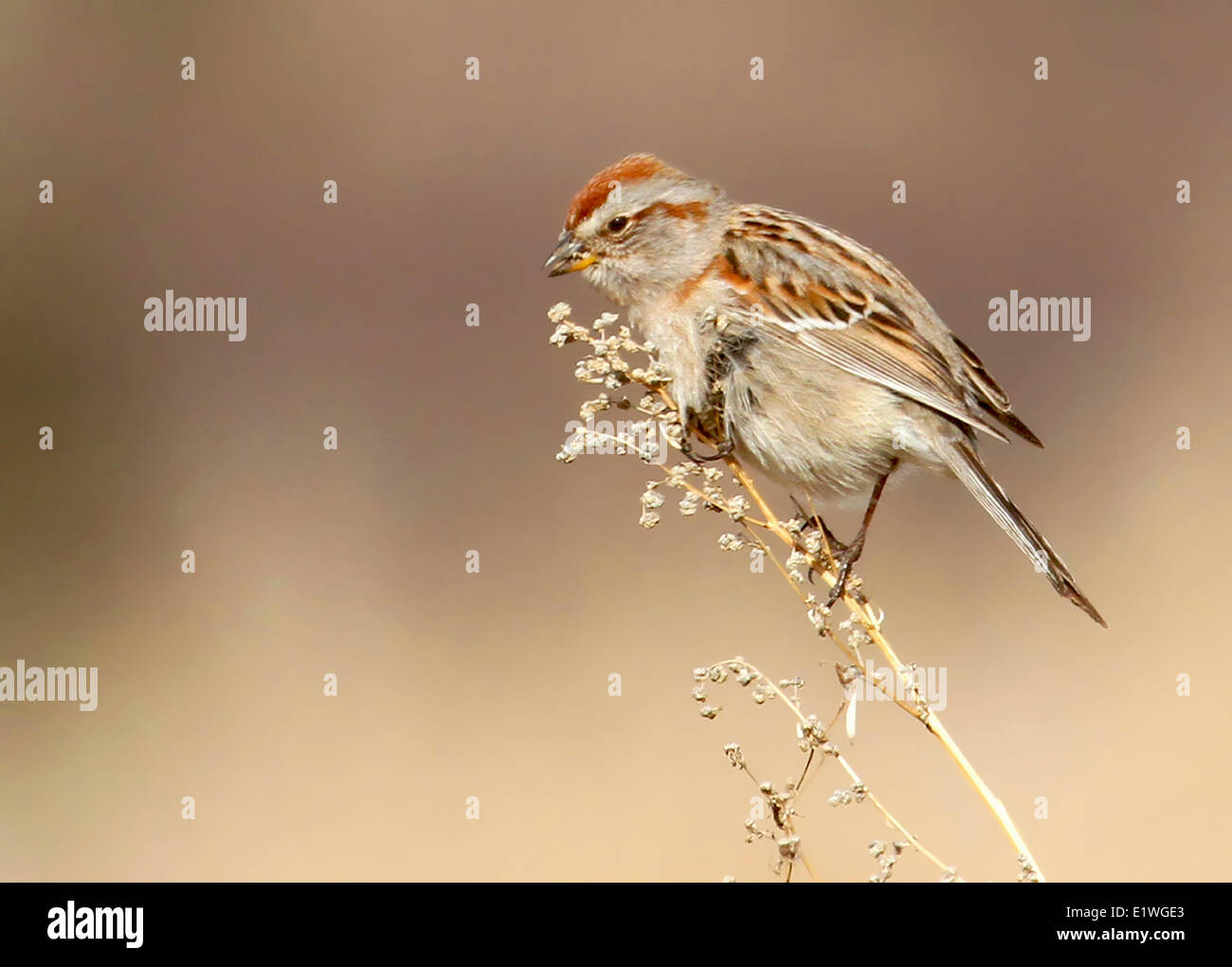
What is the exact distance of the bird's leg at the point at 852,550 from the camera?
10.3 feet

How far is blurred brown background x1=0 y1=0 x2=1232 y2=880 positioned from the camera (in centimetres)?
673

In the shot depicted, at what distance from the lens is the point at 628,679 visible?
7.30 meters

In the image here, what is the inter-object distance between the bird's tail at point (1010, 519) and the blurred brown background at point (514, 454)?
2849 millimetres

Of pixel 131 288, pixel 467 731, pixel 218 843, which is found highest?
pixel 131 288

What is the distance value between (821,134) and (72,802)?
6066 mm

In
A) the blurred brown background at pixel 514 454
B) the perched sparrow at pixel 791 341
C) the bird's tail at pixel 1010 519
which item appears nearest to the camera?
the bird's tail at pixel 1010 519

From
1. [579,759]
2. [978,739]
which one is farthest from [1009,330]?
[579,759]

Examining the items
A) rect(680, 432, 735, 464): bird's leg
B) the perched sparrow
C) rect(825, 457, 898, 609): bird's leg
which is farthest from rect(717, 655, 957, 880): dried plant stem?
the perched sparrow

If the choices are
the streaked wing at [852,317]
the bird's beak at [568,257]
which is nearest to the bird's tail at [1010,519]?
the streaked wing at [852,317]

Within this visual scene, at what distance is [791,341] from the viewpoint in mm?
3875

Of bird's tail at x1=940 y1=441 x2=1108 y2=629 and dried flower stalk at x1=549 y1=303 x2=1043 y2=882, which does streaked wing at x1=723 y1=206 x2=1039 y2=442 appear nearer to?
bird's tail at x1=940 y1=441 x2=1108 y2=629

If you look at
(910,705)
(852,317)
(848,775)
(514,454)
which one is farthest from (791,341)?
(514,454)

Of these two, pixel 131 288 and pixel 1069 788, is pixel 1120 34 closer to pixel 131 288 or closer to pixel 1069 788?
pixel 1069 788

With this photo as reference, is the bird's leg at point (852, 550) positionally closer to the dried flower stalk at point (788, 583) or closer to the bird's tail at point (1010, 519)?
the dried flower stalk at point (788, 583)
